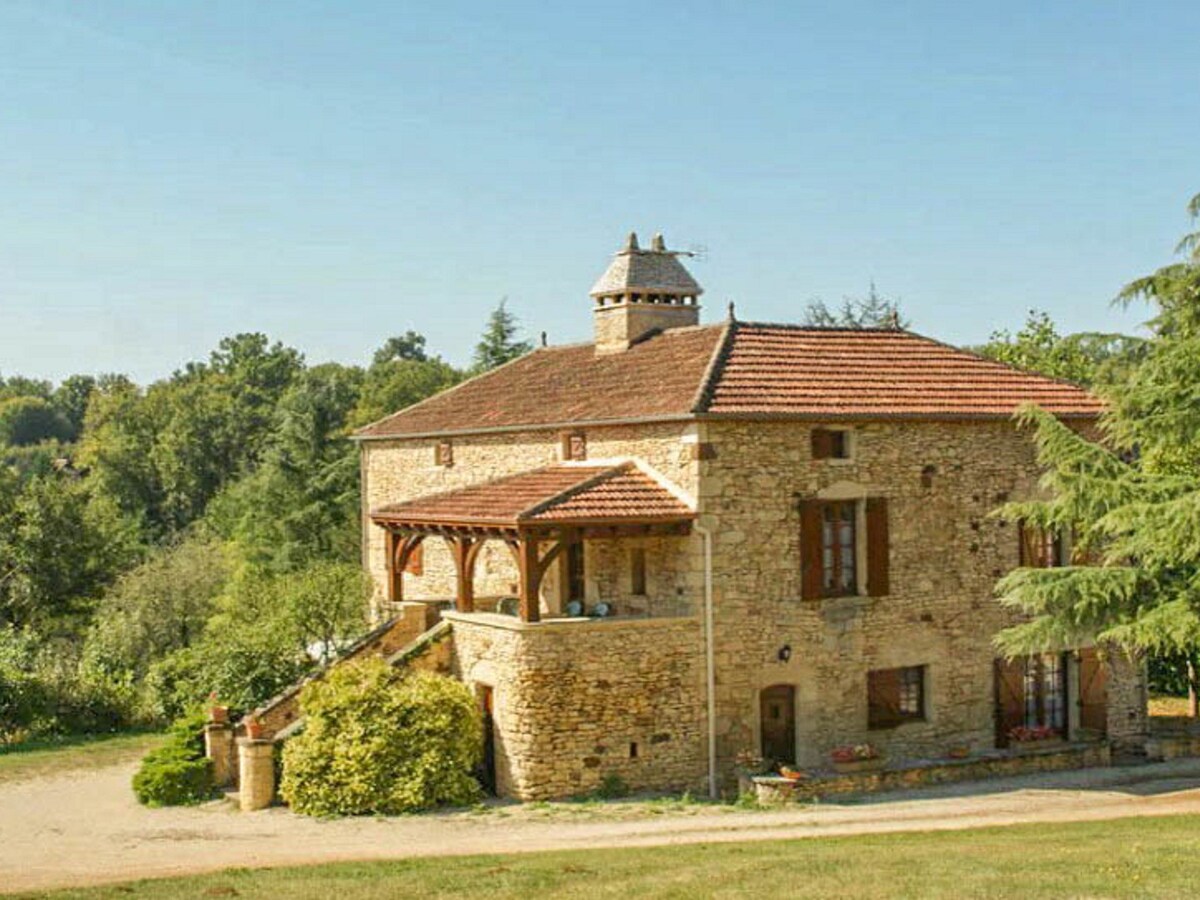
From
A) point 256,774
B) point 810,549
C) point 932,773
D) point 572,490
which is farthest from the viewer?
point 810,549

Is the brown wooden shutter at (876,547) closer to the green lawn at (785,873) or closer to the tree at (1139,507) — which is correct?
the tree at (1139,507)

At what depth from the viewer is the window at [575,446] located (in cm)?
2356

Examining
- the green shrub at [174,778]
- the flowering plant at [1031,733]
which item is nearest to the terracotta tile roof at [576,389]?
the green shrub at [174,778]

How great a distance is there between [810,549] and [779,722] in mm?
2844

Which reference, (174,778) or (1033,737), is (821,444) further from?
(174,778)

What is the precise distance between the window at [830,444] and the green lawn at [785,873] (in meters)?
7.22

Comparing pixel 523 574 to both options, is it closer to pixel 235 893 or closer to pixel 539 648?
pixel 539 648

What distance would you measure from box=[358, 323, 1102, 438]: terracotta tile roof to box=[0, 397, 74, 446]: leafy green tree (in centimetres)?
10532

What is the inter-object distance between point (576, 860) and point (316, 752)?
19.1ft

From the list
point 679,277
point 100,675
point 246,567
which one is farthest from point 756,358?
point 246,567

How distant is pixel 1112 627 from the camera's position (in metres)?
19.6

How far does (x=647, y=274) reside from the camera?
26.6 meters

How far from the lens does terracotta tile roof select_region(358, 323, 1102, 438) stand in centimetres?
2175

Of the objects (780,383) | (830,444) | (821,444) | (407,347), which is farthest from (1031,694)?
(407,347)
